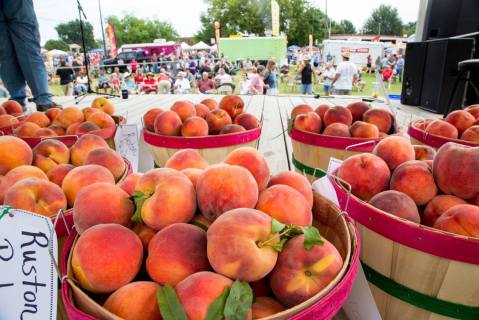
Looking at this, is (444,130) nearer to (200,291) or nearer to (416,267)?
(416,267)

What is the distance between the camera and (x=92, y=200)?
0.93 m

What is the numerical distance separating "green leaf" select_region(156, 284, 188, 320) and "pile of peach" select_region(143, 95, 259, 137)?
1309 mm

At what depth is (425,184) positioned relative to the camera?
1.17 m

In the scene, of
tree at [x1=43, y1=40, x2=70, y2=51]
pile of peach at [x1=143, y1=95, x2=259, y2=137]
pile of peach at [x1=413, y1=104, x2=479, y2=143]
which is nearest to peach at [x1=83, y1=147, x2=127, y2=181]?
pile of peach at [x1=143, y1=95, x2=259, y2=137]

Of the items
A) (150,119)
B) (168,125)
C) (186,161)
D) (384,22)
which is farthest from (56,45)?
(186,161)

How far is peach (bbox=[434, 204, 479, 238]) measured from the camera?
37.2 inches

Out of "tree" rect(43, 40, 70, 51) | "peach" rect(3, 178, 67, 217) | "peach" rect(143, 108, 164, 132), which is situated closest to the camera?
"peach" rect(3, 178, 67, 217)

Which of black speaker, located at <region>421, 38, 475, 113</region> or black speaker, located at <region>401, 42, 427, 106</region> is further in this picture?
black speaker, located at <region>401, 42, 427, 106</region>

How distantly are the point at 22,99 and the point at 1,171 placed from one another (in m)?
2.93

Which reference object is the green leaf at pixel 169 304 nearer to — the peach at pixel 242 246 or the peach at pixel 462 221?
the peach at pixel 242 246

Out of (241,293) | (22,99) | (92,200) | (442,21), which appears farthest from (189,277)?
(442,21)

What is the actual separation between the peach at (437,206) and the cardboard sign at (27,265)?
1128 mm

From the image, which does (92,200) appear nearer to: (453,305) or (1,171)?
(1,171)

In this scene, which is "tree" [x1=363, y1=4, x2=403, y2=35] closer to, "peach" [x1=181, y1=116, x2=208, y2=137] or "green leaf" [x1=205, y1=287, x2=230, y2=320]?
"peach" [x1=181, y1=116, x2=208, y2=137]
